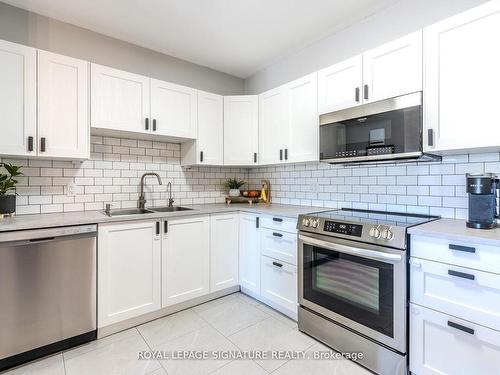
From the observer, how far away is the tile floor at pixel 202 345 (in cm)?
172

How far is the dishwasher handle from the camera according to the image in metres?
1.70

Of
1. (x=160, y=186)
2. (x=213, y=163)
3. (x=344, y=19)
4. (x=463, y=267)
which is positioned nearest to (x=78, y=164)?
(x=160, y=186)

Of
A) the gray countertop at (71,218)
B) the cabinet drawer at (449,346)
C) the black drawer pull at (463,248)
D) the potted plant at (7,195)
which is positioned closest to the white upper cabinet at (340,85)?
the gray countertop at (71,218)

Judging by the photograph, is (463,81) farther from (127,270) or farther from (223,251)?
(127,270)

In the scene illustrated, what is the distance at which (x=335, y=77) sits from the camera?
2281 millimetres

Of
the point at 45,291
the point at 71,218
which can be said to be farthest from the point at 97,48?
the point at 45,291

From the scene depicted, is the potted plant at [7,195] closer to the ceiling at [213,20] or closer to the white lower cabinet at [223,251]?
the ceiling at [213,20]

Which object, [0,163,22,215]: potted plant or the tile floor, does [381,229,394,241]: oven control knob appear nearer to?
the tile floor

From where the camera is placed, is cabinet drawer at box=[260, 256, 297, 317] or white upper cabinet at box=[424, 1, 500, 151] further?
cabinet drawer at box=[260, 256, 297, 317]

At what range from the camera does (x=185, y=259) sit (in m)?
2.54

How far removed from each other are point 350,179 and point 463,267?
51.2 inches

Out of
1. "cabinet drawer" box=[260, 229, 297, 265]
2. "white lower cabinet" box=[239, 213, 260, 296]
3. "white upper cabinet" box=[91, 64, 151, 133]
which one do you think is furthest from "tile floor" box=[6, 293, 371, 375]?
"white upper cabinet" box=[91, 64, 151, 133]

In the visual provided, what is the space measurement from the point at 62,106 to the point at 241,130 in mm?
1764

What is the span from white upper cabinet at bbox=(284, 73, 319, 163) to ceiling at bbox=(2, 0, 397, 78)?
20.9 inches
